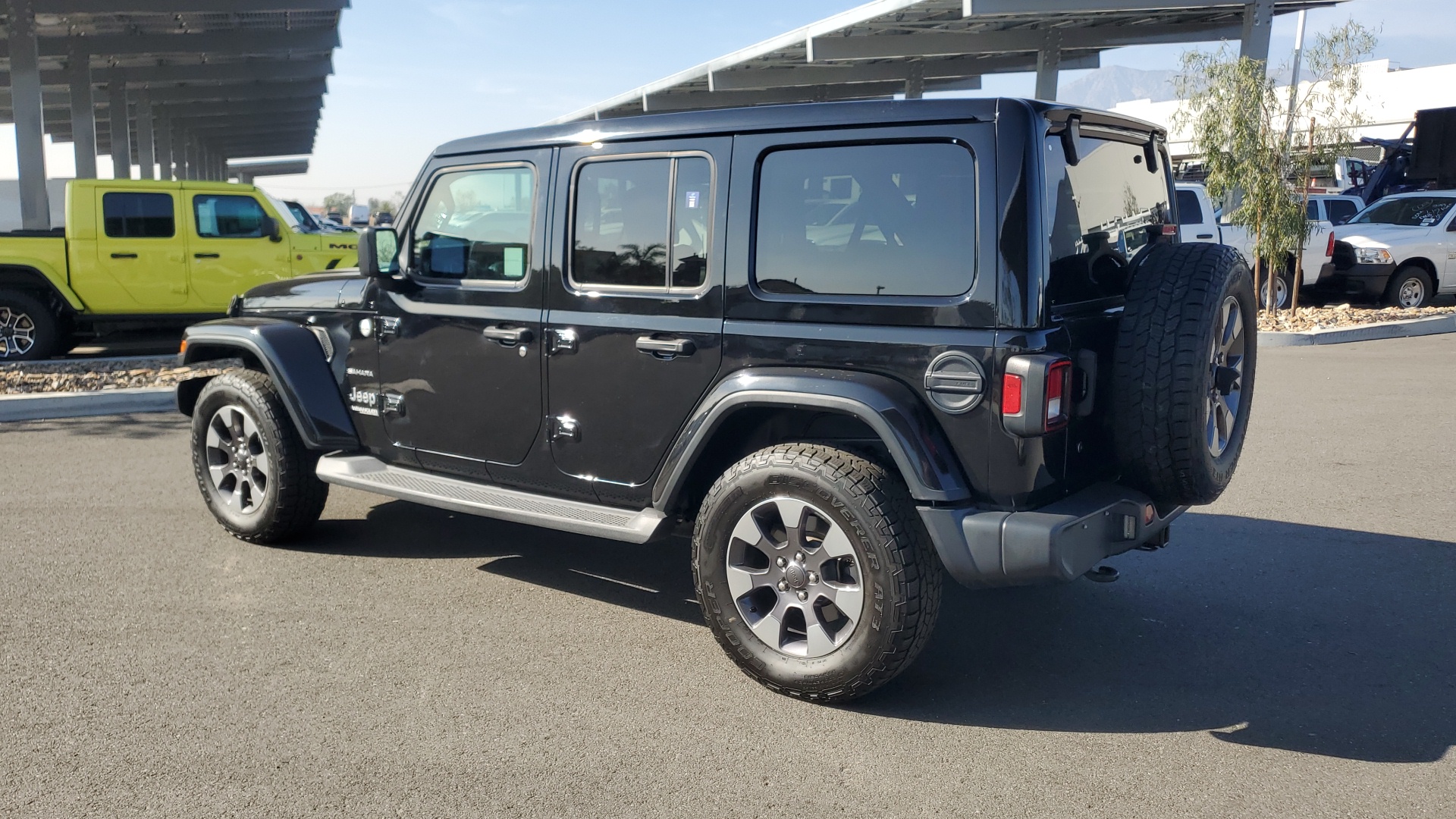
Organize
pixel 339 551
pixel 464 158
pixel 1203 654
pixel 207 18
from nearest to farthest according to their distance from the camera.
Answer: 1. pixel 1203 654
2. pixel 464 158
3. pixel 339 551
4. pixel 207 18

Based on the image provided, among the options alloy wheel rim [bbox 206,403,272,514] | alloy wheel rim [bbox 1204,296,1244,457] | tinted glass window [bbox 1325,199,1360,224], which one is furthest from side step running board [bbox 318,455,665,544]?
tinted glass window [bbox 1325,199,1360,224]

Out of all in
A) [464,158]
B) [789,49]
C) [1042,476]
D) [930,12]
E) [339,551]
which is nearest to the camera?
[1042,476]

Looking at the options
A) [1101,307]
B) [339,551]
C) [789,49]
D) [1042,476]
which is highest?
[789,49]

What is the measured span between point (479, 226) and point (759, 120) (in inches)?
58.0

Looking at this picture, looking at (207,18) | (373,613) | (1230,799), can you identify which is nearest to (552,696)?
(373,613)

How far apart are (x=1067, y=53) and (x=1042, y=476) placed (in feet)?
78.0

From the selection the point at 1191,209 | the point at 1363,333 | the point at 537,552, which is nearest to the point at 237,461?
the point at 537,552

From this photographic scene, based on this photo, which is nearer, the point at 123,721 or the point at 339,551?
the point at 123,721

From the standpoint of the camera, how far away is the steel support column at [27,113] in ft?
64.6

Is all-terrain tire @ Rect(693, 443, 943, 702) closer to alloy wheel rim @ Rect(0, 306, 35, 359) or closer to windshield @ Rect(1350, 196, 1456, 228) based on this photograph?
alloy wheel rim @ Rect(0, 306, 35, 359)

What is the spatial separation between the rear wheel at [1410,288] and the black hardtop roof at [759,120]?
14.3 meters

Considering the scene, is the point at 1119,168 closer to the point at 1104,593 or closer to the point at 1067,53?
the point at 1104,593

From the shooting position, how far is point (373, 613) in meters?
4.71

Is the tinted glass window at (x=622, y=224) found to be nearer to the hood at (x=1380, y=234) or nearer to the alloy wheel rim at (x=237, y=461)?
the alloy wheel rim at (x=237, y=461)
